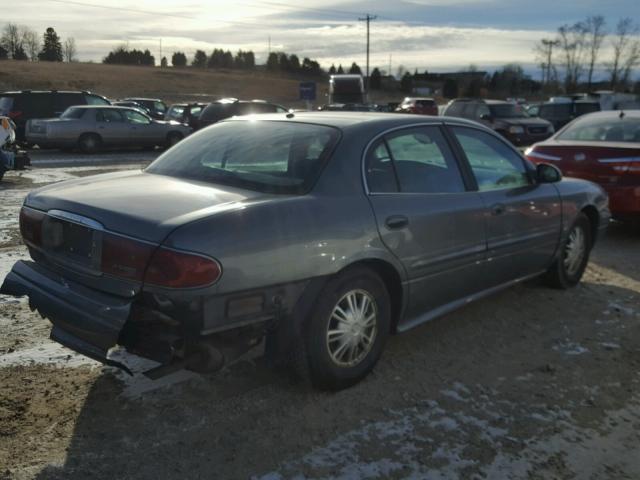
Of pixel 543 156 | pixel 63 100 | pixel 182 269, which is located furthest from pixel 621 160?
pixel 63 100

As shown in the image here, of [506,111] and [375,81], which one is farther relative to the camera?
[375,81]

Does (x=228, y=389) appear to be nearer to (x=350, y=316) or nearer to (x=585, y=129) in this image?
(x=350, y=316)

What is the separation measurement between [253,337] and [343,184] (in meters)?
1.00

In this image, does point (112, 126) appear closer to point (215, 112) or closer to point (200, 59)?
point (215, 112)

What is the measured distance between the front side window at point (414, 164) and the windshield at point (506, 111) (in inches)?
711

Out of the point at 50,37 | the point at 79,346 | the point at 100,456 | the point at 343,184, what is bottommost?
the point at 100,456

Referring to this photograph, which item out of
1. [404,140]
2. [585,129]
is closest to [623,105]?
[585,129]

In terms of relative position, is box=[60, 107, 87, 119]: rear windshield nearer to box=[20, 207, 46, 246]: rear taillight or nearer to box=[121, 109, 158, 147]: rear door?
box=[121, 109, 158, 147]: rear door

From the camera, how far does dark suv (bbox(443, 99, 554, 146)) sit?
66.8 feet

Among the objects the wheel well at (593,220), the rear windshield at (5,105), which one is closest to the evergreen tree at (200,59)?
the rear windshield at (5,105)

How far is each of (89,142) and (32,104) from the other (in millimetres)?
2476

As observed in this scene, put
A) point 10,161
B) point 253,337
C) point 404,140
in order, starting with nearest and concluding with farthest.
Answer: point 253,337, point 404,140, point 10,161

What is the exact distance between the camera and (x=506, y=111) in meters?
21.6

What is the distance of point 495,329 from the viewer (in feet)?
15.5
